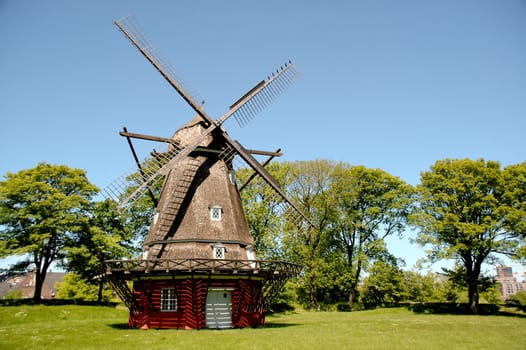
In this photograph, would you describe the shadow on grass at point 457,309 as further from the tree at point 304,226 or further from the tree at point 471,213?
the tree at point 304,226

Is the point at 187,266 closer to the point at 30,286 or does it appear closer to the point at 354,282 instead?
the point at 354,282

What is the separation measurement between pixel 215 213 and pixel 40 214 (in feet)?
63.6

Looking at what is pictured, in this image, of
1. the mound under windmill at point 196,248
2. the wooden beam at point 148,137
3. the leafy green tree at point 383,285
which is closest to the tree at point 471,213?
the leafy green tree at point 383,285

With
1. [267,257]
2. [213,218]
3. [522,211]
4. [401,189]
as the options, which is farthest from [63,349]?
[401,189]

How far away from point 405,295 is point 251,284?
26760 millimetres

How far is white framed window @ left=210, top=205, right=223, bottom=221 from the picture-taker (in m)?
21.0

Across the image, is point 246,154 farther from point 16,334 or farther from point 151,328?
point 16,334

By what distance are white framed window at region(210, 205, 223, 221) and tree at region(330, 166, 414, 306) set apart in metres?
22.3

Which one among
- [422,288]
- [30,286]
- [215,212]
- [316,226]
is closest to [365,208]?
[316,226]

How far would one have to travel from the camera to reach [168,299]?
1958 centimetres

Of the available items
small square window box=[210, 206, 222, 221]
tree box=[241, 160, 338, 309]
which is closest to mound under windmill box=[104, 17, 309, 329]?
small square window box=[210, 206, 222, 221]

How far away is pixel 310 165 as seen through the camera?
139 feet

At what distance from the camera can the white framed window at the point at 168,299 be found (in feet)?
63.9

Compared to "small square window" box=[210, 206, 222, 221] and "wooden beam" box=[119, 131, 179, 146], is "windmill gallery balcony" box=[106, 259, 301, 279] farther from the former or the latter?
"wooden beam" box=[119, 131, 179, 146]
